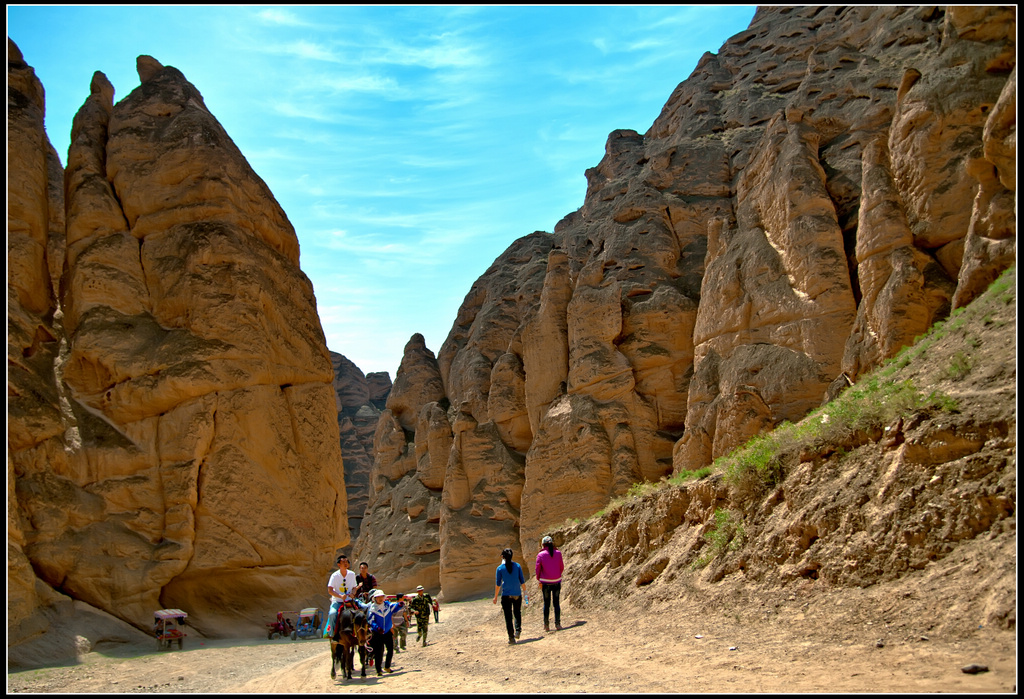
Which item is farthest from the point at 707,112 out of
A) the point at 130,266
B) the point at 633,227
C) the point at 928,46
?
the point at 130,266

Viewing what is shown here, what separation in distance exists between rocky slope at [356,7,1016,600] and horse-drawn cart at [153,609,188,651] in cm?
1666

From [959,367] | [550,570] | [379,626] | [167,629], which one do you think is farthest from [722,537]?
[167,629]

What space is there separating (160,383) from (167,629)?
243 inches

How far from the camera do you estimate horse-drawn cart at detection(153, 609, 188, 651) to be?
16.1 meters

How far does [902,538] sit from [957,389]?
2.49m

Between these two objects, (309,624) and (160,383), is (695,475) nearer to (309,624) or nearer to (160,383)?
(309,624)

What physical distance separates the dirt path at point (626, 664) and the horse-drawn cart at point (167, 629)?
0.84 meters

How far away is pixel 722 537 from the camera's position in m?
12.1

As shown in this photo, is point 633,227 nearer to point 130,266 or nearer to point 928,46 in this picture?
point 928,46

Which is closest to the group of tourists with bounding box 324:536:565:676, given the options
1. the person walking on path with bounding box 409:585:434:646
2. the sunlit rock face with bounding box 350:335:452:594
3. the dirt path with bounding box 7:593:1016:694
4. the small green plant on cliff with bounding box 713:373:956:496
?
the dirt path with bounding box 7:593:1016:694

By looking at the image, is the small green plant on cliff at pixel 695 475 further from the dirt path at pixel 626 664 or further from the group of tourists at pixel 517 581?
the group of tourists at pixel 517 581

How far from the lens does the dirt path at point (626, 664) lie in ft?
20.2

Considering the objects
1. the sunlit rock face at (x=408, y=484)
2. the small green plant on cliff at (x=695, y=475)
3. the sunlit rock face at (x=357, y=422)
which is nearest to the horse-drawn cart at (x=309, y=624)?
the small green plant on cliff at (x=695, y=475)

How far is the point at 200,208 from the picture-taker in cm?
2191
